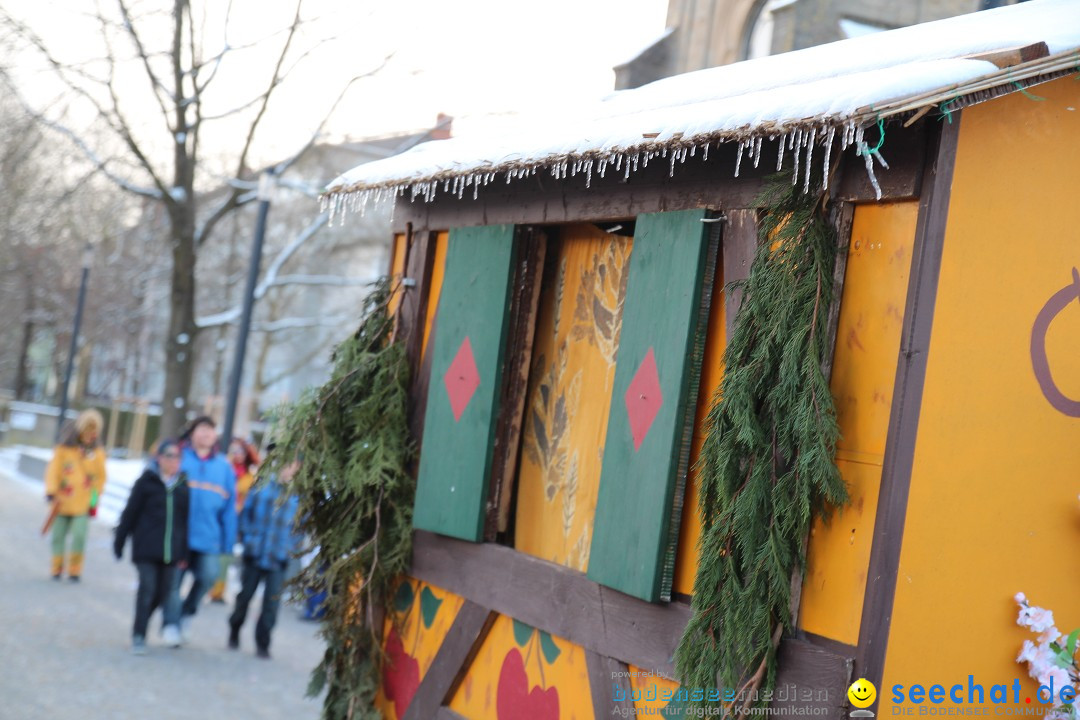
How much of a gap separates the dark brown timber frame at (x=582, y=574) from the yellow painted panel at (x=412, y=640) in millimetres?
96

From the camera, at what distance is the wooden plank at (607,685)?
434cm

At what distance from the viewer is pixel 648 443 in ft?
14.0

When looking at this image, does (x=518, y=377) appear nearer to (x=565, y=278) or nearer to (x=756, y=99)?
(x=565, y=278)

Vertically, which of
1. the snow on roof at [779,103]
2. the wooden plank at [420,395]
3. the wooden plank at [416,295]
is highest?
the snow on roof at [779,103]

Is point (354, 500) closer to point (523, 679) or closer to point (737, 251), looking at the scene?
point (523, 679)

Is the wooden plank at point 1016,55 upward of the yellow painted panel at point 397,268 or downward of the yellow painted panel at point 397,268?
upward

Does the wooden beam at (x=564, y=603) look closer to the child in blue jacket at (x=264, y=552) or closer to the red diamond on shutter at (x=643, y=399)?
the red diamond on shutter at (x=643, y=399)

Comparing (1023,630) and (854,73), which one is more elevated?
(854,73)

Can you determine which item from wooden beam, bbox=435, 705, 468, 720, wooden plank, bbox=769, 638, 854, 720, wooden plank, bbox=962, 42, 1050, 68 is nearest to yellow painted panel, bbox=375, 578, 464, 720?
wooden beam, bbox=435, 705, 468, 720

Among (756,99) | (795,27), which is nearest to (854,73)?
(756,99)

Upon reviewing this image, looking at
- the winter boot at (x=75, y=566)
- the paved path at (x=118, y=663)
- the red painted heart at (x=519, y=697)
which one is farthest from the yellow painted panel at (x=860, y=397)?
the winter boot at (x=75, y=566)

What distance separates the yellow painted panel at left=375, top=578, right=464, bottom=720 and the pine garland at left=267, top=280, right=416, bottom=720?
0.07 m

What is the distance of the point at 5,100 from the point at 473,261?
2539 cm

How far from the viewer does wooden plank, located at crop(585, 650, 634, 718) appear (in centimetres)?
434
